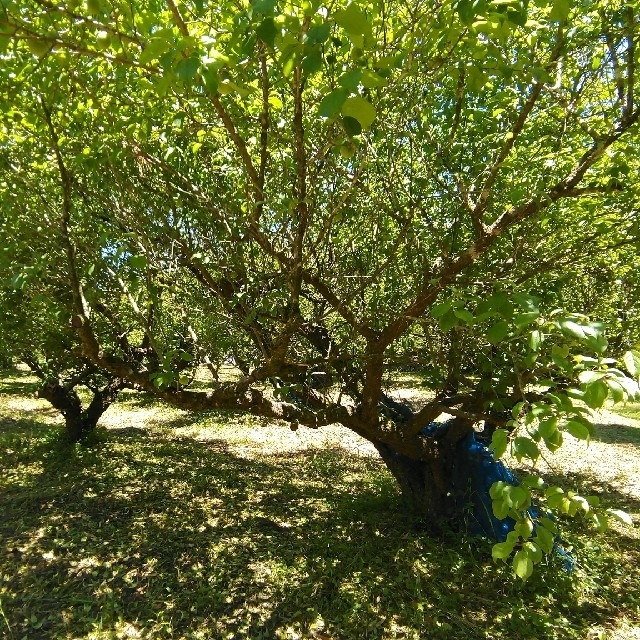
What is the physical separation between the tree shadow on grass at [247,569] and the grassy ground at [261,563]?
2 centimetres

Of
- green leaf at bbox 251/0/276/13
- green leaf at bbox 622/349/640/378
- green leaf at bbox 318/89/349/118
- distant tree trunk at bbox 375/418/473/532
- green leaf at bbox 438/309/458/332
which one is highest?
green leaf at bbox 251/0/276/13

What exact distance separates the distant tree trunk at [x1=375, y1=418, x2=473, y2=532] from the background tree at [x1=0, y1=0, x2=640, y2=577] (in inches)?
1.3

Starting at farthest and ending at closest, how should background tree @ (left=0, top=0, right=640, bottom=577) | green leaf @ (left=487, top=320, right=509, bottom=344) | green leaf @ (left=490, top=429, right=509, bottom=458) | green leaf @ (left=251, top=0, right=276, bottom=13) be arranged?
background tree @ (left=0, top=0, right=640, bottom=577) < green leaf @ (left=487, top=320, right=509, bottom=344) < green leaf @ (left=490, top=429, right=509, bottom=458) < green leaf @ (left=251, top=0, right=276, bottom=13)

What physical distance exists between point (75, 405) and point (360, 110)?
28.5 ft

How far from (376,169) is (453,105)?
79 cm

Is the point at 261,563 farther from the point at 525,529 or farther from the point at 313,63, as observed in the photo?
the point at 313,63

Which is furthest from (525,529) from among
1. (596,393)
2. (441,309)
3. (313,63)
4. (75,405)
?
(75,405)

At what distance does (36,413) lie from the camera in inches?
438

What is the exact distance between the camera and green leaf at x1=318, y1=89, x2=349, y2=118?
3.23 feet

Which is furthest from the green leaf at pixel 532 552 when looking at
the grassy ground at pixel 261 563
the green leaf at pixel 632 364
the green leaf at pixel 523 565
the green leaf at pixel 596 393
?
the grassy ground at pixel 261 563

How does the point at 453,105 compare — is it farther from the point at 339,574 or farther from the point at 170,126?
the point at 339,574

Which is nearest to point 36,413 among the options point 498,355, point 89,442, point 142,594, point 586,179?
point 89,442

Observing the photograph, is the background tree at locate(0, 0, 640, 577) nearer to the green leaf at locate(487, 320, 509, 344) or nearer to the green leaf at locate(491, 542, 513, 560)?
the green leaf at locate(487, 320, 509, 344)

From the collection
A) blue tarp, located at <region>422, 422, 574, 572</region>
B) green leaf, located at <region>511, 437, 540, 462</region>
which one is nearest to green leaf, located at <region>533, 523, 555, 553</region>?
green leaf, located at <region>511, 437, 540, 462</region>
